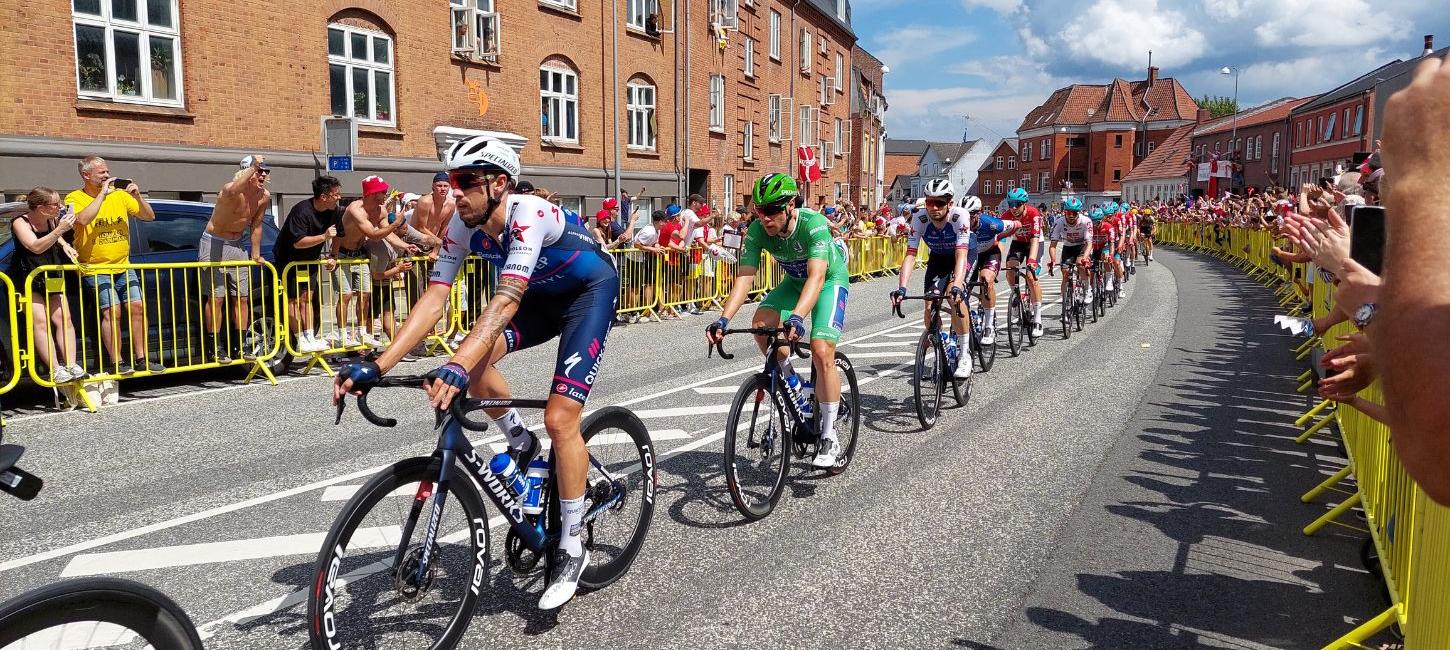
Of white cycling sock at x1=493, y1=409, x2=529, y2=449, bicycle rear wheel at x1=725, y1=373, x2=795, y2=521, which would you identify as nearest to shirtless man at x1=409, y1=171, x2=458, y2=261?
bicycle rear wheel at x1=725, y1=373, x2=795, y2=521

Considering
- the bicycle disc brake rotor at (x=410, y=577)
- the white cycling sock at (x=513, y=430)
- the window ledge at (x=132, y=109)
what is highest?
the window ledge at (x=132, y=109)

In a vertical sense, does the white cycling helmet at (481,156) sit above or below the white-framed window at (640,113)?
below

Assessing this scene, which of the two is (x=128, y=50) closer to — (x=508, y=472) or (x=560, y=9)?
(x=560, y=9)

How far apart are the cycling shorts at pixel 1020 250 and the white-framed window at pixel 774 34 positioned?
28.2m

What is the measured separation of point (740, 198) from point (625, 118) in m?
8.91

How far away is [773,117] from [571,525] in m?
37.9

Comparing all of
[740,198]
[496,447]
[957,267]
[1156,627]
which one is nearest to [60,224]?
[496,447]

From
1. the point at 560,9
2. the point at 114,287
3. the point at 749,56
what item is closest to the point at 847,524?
the point at 114,287

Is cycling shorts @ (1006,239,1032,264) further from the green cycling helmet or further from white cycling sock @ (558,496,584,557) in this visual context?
white cycling sock @ (558,496,584,557)

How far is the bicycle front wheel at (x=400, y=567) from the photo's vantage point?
3232 mm

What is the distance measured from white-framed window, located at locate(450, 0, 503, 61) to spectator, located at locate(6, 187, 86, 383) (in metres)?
14.5

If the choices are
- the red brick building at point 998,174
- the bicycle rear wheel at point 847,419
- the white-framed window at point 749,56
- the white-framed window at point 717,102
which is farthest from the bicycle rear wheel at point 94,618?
the red brick building at point 998,174

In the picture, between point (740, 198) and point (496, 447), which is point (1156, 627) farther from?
point (740, 198)

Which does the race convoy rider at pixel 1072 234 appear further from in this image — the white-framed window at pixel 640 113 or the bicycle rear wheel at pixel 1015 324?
the white-framed window at pixel 640 113
